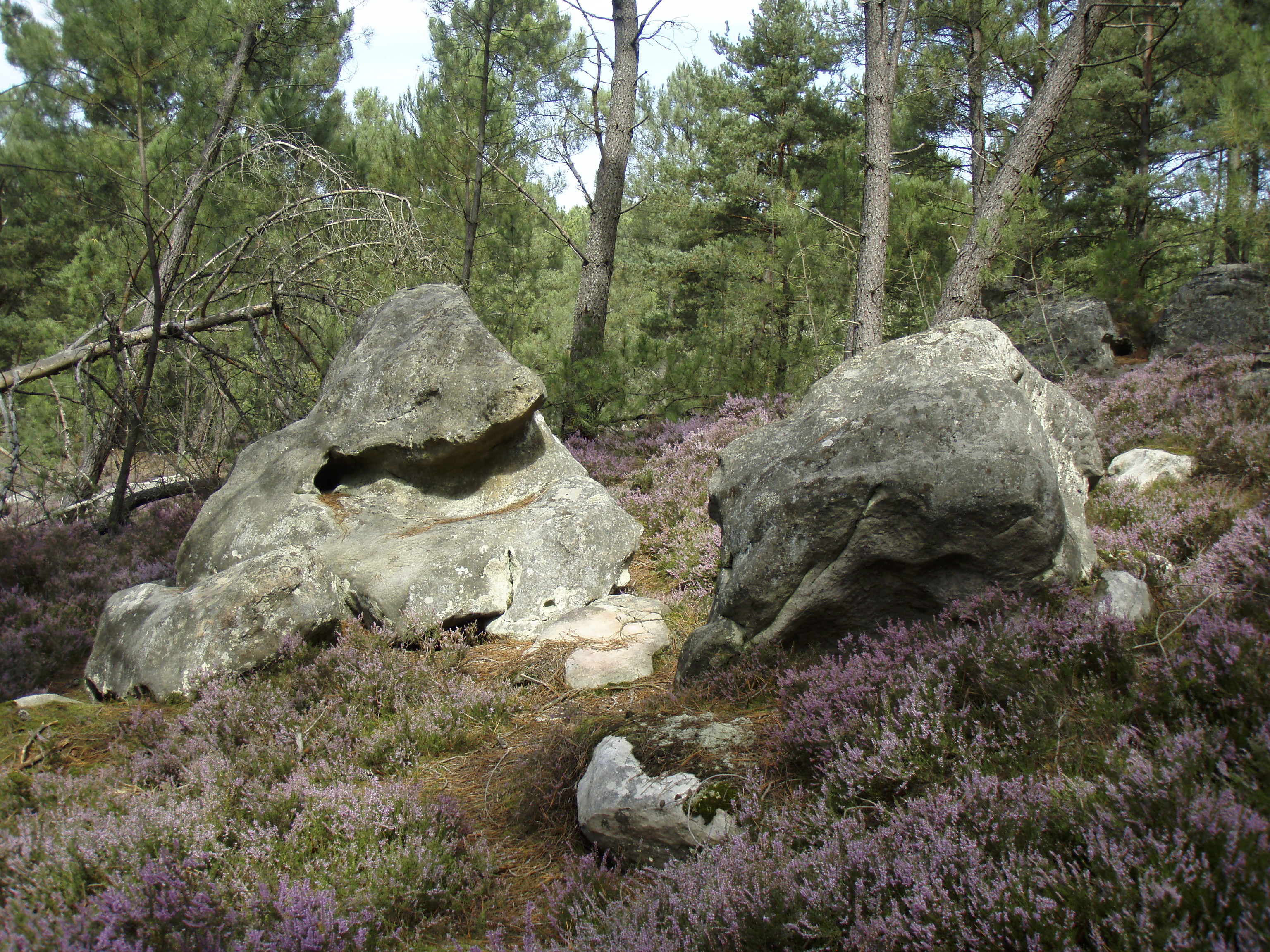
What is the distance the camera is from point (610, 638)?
4809 mm

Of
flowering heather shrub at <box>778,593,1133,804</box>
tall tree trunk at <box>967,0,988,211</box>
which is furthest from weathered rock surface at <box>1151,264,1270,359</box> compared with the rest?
flowering heather shrub at <box>778,593,1133,804</box>

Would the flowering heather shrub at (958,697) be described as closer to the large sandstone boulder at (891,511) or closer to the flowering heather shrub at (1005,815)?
the flowering heather shrub at (1005,815)

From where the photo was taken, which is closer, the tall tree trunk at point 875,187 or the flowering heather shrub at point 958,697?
the flowering heather shrub at point 958,697

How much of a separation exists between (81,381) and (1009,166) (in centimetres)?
1006

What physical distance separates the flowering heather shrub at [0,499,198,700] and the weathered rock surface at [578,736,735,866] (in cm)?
438

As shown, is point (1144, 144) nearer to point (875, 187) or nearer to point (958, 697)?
point (875, 187)

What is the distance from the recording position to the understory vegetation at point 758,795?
188 cm

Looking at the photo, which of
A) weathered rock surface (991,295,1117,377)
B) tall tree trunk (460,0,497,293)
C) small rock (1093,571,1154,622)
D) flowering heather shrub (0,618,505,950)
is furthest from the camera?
weathered rock surface (991,295,1117,377)

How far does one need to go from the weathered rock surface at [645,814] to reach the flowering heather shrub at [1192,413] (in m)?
4.98

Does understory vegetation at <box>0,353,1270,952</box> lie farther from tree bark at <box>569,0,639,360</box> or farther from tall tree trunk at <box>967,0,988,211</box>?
tall tree trunk at <box>967,0,988,211</box>

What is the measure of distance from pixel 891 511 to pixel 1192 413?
19.3 feet

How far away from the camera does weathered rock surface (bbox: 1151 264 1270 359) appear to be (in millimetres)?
10844

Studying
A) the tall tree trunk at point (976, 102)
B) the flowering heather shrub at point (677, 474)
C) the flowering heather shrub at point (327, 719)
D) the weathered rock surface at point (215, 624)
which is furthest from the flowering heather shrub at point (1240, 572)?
the tall tree trunk at point (976, 102)

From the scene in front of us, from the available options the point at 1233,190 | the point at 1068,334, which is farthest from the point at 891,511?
the point at 1068,334
